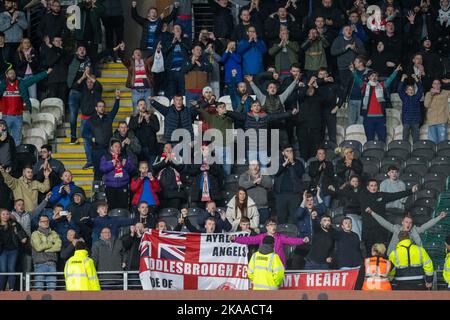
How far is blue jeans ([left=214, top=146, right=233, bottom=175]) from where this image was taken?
39625mm

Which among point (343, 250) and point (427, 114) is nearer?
point (343, 250)

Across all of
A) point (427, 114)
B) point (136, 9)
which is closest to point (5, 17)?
point (136, 9)

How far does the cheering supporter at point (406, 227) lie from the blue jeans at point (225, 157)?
2900 mm

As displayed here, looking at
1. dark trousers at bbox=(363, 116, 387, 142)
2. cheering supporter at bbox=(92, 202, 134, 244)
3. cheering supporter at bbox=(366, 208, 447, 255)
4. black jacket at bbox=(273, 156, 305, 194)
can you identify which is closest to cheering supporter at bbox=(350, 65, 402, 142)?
dark trousers at bbox=(363, 116, 387, 142)

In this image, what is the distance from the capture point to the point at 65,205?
38594 millimetres

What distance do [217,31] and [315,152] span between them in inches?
139

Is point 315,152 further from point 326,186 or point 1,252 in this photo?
point 1,252

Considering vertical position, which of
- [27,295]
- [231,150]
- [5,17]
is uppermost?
[5,17]

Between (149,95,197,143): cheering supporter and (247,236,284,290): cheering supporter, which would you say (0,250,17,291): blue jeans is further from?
(247,236,284,290): cheering supporter

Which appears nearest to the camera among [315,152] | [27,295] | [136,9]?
[27,295]

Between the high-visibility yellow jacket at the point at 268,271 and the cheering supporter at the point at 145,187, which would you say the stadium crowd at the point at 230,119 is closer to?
the cheering supporter at the point at 145,187

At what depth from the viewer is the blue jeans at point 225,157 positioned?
3962 cm

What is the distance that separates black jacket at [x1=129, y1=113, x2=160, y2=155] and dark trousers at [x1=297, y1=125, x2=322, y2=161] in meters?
2.56

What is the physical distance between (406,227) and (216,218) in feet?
10.3
